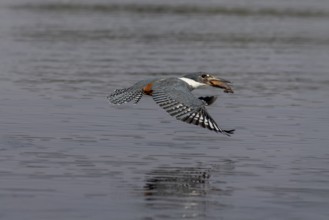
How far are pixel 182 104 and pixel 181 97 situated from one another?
147 mm

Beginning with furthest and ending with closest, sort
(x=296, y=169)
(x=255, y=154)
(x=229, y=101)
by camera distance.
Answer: (x=229, y=101)
(x=255, y=154)
(x=296, y=169)

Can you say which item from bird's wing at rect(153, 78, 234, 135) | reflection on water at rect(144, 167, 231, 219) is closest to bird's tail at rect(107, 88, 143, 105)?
bird's wing at rect(153, 78, 234, 135)

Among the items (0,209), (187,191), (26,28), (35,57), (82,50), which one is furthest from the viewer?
(26,28)

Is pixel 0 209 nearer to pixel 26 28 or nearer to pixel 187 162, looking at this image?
pixel 187 162

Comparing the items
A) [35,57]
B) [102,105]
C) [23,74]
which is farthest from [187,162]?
[35,57]

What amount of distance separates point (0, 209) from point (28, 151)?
343cm

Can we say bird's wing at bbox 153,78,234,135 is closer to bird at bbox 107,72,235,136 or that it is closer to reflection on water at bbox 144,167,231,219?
bird at bbox 107,72,235,136

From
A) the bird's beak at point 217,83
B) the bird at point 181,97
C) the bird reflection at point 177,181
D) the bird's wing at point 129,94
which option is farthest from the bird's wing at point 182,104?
the bird's beak at point 217,83

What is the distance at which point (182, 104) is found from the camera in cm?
1246

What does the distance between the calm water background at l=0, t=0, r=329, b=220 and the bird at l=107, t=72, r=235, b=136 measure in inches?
24.2

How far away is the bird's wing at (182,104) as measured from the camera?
12.2 meters

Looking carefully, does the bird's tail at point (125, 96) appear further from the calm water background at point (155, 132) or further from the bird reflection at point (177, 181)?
the bird reflection at point (177, 181)

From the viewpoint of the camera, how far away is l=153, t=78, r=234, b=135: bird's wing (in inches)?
480

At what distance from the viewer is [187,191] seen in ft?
37.3
